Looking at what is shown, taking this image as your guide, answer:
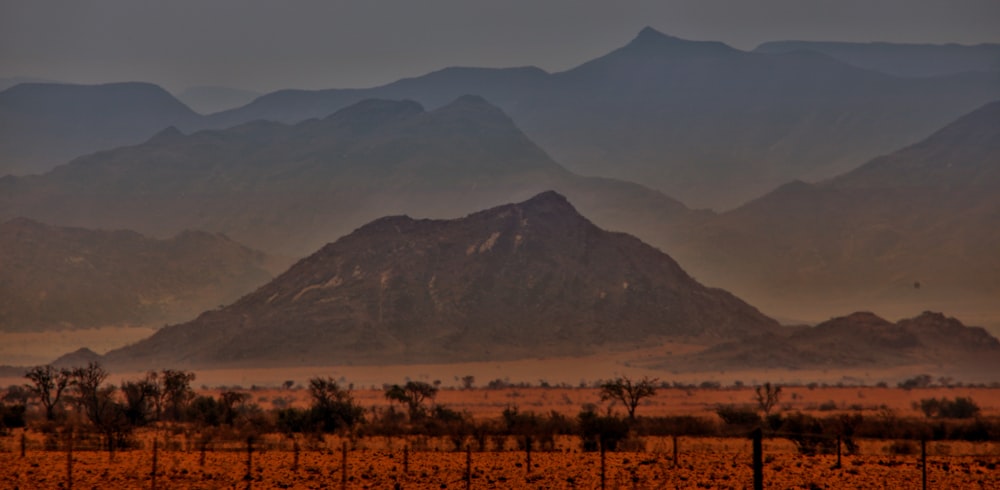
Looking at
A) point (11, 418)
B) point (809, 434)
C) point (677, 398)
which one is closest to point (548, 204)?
point (677, 398)

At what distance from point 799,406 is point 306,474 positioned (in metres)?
54.0

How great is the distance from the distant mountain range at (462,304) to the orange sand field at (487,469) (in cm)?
8646

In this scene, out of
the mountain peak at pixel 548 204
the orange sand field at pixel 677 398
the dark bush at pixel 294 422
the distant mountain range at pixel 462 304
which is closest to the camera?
the dark bush at pixel 294 422

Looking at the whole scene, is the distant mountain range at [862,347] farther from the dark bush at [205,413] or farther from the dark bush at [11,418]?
the dark bush at [11,418]

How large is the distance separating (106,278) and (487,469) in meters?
150

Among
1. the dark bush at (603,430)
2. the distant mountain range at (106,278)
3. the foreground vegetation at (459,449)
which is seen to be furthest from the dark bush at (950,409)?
the distant mountain range at (106,278)

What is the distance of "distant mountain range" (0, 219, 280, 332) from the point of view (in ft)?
550

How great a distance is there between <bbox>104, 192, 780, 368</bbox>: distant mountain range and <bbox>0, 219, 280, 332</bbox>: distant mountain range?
28229 mm

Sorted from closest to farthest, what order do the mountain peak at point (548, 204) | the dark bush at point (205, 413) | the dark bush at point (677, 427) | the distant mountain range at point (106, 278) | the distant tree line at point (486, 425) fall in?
the distant tree line at point (486, 425)
the dark bush at point (677, 427)
the dark bush at point (205, 413)
the mountain peak at point (548, 204)
the distant mountain range at point (106, 278)

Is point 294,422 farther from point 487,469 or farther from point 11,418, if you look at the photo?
point 487,469

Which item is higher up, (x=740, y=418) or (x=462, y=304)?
(x=462, y=304)

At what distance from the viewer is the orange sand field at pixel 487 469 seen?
3531 centimetres

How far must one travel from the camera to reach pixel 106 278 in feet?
590

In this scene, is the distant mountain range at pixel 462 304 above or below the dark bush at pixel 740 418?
above
